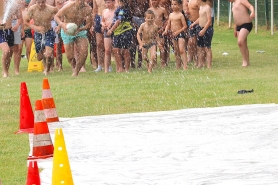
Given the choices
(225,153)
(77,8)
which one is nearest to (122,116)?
(225,153)

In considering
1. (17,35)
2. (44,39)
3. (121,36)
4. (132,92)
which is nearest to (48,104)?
(132,92)

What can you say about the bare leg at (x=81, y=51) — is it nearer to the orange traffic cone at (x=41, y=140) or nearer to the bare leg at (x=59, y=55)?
the bare leg at (x=59, y=55)

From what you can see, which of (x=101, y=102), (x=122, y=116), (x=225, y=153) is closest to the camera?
(x=225, y=153)

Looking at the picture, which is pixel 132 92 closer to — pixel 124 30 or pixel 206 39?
pixel 124 30

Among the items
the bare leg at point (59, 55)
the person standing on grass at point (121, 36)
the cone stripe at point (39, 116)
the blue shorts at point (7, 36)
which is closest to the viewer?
the cone stripe at point (39, 116)

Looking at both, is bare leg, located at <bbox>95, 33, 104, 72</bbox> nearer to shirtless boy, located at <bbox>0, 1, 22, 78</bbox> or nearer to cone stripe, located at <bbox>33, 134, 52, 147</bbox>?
shirtless boy, located at <bbox>0, 1, 22, 78</bbox>

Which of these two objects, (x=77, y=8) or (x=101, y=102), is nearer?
(x=101, y=102)

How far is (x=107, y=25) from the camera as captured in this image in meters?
18.7

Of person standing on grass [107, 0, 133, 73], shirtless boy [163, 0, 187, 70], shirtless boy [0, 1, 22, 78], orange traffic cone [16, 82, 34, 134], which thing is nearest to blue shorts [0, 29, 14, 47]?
shirtless boy [0, 1, 22, 78]

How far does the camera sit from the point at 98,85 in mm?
15750

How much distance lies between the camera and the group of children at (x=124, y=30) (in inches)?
715

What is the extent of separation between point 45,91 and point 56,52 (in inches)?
380

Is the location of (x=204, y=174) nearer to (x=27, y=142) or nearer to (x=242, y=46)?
(x=27, y=142)

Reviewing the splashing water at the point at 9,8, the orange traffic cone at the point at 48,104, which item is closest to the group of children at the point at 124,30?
the splashing water at the point at 9,8
